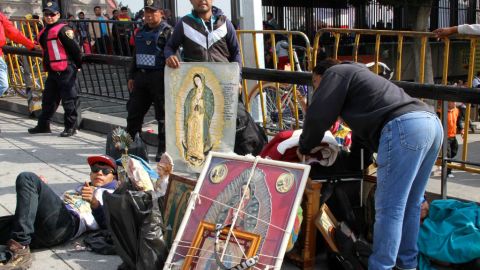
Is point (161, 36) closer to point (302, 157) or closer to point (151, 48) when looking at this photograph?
point (151, 48)

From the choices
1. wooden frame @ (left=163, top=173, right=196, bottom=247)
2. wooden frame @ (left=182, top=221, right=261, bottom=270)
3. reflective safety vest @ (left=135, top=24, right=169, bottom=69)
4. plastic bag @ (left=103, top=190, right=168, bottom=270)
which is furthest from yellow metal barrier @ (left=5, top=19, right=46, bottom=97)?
wooden frame @ (left=182, top=221, right=261, bottom=270)

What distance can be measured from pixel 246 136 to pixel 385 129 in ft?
6.29

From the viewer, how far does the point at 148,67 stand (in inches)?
251

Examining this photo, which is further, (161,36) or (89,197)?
(161,36)

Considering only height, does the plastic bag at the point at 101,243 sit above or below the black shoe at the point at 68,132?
below

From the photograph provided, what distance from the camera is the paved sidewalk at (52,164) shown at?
13.7 ft

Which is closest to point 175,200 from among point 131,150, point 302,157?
point 302,157

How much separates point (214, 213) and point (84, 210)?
4.69ft

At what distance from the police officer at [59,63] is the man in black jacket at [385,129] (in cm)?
540

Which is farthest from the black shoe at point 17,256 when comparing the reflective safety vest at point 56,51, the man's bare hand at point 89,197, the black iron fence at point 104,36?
the black iron fence at point 104,36

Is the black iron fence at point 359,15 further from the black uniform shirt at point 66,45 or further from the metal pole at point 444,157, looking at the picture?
the metal pole at point 444,157

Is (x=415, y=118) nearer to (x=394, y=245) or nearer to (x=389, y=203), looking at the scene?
(x=389, y=203)

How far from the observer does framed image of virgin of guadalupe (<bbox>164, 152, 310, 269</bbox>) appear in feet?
11.1

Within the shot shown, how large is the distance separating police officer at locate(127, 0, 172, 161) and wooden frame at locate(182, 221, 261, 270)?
3.07 metres
